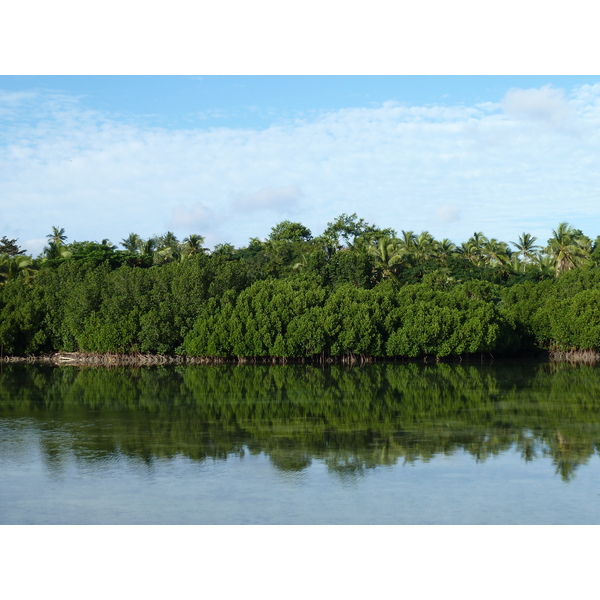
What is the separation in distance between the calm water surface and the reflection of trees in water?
0.24 ft

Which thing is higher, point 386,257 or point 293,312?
point 386,257

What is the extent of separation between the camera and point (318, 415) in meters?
21.2

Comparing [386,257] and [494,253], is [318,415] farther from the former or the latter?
[494,253]

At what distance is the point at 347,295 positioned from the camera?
4522 centimetres

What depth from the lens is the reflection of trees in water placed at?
16.0m

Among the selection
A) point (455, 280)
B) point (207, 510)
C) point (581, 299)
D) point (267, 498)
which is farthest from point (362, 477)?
point (455, 280)

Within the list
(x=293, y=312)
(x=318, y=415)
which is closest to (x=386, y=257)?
(x=293, y=312)

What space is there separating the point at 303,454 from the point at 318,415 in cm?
561

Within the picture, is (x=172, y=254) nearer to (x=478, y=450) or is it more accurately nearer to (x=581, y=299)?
(x=581, y=299)

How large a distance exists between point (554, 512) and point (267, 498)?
4.62m

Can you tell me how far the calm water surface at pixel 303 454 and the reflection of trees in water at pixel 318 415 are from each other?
0.07 meters

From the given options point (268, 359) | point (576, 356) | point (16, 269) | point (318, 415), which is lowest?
point (576, 356)

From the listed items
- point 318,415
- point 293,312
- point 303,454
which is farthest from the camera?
point 293,312

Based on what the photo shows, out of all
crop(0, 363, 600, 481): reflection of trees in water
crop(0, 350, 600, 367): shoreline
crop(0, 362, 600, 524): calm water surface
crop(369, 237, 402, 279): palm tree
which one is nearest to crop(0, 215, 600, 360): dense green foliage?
crop(0, 350, 600, 367): shoreline
